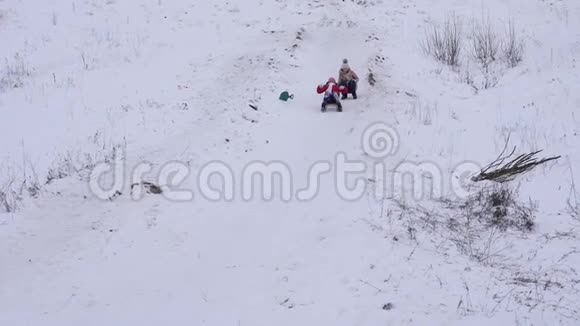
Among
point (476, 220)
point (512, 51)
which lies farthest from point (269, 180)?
point (512, 51)

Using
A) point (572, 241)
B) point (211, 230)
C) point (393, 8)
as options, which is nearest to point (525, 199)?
point (572, 241)

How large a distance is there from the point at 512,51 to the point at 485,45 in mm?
721

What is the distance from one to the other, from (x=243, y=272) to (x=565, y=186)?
4856 millimetres

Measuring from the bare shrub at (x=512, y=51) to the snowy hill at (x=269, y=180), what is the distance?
32cm

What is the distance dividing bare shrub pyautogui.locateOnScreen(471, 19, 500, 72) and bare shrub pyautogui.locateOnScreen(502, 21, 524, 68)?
0.24m

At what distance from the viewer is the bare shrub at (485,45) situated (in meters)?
13.4

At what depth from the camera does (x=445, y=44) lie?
14.2 m

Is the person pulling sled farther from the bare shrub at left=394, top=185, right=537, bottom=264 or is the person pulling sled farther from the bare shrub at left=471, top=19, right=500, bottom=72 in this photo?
the bare shrub at left=394, top=185, right=537, bottom=264

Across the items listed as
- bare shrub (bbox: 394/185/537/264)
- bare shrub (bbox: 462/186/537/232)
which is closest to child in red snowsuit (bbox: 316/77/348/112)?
bare shrub (bbox: 394/185/537/264)

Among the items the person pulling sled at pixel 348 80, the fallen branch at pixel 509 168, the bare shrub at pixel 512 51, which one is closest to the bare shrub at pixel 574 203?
the fallen branch at pixel 509 168

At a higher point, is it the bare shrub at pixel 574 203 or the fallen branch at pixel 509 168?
the fallen branch at pixel 509 168

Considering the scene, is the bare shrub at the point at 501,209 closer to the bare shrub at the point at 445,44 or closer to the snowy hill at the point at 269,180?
the snowy hill at the point at 269,180

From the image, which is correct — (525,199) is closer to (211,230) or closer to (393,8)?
(211,230)

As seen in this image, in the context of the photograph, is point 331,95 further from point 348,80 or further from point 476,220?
point 476,220
